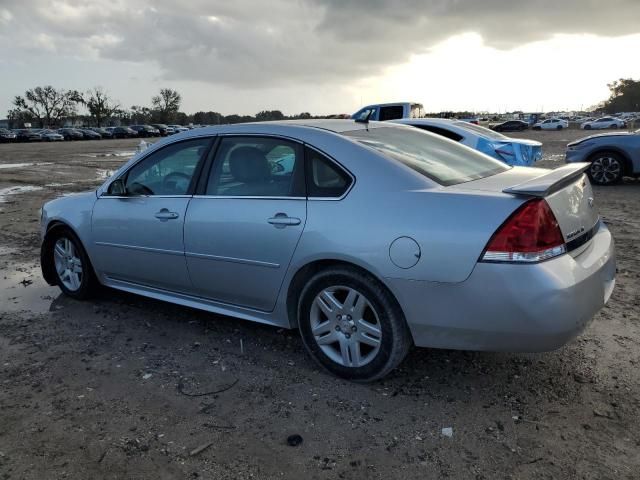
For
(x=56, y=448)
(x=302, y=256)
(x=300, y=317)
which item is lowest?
(x=56, y=448)

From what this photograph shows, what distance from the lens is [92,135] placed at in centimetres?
6712

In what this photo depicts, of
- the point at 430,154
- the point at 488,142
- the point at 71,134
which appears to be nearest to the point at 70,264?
the point at 430,154

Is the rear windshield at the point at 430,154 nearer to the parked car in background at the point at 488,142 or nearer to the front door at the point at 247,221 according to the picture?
the front door at the point at 247,221

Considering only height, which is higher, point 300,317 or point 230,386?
point 300,317

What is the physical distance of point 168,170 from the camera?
4.30m

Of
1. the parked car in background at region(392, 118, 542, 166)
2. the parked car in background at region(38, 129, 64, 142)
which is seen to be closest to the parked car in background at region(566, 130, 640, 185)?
the parked car in background at region(392, 118, 542, 166)

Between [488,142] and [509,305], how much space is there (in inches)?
268

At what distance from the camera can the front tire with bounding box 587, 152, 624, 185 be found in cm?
1113

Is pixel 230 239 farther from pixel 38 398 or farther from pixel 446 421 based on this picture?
pixel 446 421

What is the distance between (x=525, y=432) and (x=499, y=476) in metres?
0.42

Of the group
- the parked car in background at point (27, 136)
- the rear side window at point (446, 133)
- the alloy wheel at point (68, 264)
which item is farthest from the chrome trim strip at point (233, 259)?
the parked car in background at point (27, 136)

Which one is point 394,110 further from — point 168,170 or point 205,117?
point 205,117

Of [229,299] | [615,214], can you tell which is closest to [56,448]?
[229,299]

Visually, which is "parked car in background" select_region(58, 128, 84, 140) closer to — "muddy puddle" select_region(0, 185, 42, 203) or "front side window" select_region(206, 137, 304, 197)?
"muddy puddle" select_region(0, 185, 42, 203)
